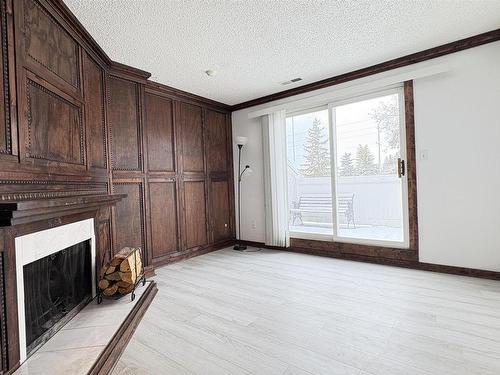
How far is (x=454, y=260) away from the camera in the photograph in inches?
116

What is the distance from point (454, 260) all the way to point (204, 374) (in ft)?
9.56

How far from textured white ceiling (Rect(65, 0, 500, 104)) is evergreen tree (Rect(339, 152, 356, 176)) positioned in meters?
1.19

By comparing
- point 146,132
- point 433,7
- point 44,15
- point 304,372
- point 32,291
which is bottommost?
point 304,372

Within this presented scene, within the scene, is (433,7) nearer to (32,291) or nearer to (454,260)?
(454,260)

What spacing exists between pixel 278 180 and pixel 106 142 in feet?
8.13

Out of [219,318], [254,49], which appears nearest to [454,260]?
[219,318]

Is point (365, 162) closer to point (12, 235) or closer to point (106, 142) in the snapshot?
point (106, 142)

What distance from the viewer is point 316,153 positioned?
13.5 ft

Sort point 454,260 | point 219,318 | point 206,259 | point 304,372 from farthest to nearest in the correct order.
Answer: point 206,259 → point 454,260 → point 219,318 → point 304,372

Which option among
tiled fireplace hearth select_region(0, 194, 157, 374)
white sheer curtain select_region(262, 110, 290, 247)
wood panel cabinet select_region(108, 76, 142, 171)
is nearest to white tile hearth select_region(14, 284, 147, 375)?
tiled fireplace hearth select_region(0, 194, 157, 374)

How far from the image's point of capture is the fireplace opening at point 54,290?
161cm

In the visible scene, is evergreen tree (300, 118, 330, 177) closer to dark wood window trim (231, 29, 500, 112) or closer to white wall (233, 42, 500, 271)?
dark wood window trim (231, 29, 500, 112)

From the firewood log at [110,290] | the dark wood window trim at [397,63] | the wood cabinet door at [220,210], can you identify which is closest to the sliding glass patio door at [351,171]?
the dark wood window trim at [397,63]

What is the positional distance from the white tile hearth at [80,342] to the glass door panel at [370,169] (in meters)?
2.95
